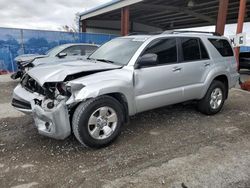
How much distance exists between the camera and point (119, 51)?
4.53 m

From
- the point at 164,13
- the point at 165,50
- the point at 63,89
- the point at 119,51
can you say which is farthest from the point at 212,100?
the point at 164,13

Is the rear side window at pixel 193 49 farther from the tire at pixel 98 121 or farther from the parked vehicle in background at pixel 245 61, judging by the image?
the parked vehicle in background at pixel 245 61

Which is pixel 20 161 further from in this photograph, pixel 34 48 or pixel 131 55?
pixel 34 48

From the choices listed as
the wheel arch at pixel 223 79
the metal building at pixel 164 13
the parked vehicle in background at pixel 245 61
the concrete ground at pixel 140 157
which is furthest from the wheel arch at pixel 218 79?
the parked vehicle in background at pixel 245 61

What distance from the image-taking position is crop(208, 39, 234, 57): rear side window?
5451 millimetres

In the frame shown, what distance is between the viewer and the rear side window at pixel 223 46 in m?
5.45

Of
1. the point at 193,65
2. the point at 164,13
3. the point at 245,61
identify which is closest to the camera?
the point at 193,65

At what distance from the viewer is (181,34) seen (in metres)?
4.88

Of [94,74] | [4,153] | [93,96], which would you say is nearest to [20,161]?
[4,153]

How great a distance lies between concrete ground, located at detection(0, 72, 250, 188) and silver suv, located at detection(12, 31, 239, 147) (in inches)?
14.6

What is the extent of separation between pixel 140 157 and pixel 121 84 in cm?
112

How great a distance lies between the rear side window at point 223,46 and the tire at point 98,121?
2962 mm

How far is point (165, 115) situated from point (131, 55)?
1847 mm

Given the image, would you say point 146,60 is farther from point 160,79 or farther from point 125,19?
point 125,19
